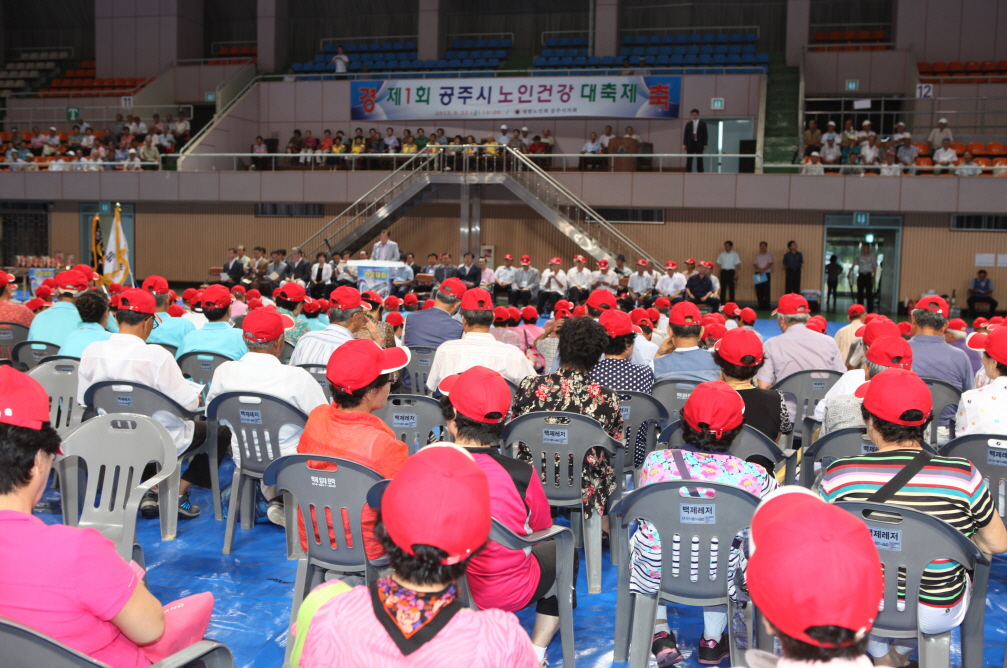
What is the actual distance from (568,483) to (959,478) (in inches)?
66.8

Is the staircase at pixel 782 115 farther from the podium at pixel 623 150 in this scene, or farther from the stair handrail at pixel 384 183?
the stair handrail at pixel 384 183

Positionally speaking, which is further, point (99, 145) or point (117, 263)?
point (99, 145)

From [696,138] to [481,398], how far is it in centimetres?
1741

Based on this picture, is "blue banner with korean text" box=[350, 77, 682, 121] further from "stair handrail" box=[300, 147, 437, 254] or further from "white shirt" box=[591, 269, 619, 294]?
"white shirt" box=[591, 269, 619, 294]

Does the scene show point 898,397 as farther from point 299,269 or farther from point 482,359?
point 299,269

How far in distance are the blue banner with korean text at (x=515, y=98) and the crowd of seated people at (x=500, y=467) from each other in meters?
14.7

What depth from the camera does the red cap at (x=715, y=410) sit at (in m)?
3.04

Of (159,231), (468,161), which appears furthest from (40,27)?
(468,161)

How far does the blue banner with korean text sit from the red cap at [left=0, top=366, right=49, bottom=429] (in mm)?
19651

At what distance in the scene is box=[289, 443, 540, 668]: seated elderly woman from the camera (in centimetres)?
161

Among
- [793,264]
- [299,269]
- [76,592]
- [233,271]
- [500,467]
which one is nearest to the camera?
[76,592]

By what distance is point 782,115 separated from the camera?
20.2 m

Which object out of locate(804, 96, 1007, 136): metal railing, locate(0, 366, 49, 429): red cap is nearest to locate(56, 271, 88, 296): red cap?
locate(0, 366, 49, 429): red cap

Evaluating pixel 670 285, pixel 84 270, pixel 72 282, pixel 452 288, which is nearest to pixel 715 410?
pixel 452 288
